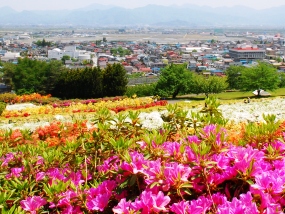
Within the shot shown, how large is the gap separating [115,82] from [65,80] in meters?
3.81

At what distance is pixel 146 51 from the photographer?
10731 centimetres

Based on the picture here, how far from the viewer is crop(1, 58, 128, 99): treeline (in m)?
24.1

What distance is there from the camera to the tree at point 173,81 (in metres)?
25.9

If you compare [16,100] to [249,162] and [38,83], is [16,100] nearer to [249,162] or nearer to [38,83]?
[38,83]

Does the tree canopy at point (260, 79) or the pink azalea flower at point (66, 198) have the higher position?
the pink azalea flower at point (66, 198)

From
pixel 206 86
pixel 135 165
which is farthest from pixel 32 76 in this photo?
pixel 135 165

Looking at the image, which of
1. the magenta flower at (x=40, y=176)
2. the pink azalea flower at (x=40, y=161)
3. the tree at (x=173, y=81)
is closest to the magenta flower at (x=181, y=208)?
the magenta flower at (x=40, y=176)

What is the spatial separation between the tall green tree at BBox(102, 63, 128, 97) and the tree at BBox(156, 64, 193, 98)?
3.04 m

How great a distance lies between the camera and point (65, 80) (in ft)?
83.8

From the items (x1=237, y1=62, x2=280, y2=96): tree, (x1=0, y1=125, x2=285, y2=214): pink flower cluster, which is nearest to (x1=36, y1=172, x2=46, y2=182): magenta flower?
(x1=0, y1=125, x2=285, y2=214): pink flower cluster

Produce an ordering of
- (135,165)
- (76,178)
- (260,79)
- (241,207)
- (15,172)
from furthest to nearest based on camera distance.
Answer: (260,79)
(15,172)
(76,178)
(135,165)
(241,207)

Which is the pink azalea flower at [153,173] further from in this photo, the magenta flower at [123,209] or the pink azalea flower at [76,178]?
the pink azalea flower at [76,178]

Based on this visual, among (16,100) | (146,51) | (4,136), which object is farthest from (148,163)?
(146,51)

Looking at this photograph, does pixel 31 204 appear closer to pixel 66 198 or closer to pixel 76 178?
pixel 66 198
